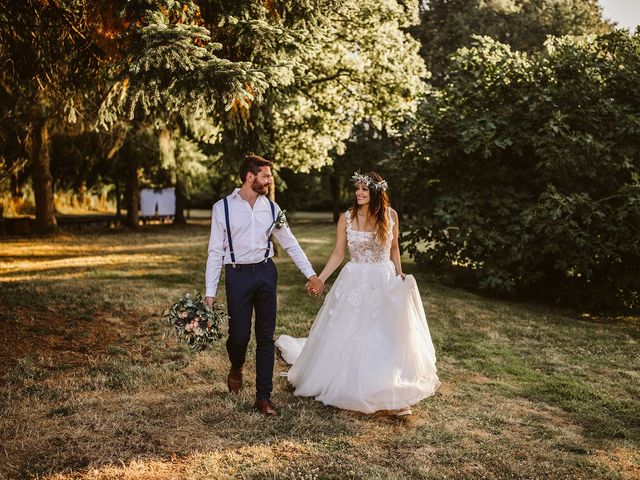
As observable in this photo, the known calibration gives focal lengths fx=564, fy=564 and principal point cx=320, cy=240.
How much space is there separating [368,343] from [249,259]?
1479 mm

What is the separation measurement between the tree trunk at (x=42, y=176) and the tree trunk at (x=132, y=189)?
4698 millimetres

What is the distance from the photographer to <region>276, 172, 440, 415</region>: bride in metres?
5.54

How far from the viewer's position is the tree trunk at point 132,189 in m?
27.7

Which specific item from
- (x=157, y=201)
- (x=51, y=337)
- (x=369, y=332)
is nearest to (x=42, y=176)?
(x=51, y=337)

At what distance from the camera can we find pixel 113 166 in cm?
2795

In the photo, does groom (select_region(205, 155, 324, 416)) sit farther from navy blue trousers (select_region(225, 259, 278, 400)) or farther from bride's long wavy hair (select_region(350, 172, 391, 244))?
bride's long wavy hair (select_region(350, 172, 391, 244))

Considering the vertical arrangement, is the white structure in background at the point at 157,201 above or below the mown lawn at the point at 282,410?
above

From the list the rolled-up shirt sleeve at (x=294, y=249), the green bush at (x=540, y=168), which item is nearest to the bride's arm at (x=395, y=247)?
the rolled-up shirt sleeve at (x=294, y=249)

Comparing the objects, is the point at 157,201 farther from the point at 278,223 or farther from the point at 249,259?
the point at 249,259

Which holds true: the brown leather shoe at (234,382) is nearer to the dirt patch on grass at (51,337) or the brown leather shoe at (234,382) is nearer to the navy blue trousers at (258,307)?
the navy blue trousers at (258,307)

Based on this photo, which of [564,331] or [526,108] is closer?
[564,331]

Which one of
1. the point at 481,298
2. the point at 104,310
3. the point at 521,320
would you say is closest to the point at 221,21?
the point at 104,310

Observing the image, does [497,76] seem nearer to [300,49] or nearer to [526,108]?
[526,108]

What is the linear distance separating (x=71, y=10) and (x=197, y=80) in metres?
3.76
